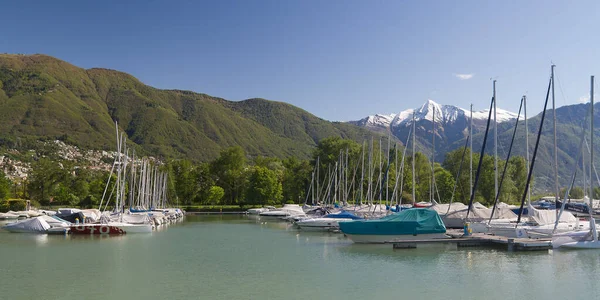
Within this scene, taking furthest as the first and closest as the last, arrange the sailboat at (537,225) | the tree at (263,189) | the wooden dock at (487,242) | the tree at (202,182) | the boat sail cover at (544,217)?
the tree at (202,182) < the tree at (263,189) < the boat sail cover at (544,217) < the sailboat at (537,225) < the wooden dock at (487,242)

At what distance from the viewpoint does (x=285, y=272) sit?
27938mm

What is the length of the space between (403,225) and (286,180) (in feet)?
262

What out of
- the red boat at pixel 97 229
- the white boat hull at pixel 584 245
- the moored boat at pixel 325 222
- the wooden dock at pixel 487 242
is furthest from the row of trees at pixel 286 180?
the white boat hull at pixel 584 245

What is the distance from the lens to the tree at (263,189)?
108812mm

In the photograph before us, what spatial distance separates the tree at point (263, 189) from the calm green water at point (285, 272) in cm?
A: 6571

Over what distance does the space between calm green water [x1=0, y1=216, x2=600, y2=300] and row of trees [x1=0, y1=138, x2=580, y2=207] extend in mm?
57095

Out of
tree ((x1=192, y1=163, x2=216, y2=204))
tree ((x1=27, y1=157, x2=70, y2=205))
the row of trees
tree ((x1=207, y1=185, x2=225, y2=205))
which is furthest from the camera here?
tree ((x1=192, y1=163, x2=216, y2=204))

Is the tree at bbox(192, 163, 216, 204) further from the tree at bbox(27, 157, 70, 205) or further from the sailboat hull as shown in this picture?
the sailboat hull

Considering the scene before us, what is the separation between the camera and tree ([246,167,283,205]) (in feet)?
357

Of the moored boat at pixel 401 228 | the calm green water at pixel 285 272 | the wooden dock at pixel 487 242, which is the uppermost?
the moored boat at pixel 401 228

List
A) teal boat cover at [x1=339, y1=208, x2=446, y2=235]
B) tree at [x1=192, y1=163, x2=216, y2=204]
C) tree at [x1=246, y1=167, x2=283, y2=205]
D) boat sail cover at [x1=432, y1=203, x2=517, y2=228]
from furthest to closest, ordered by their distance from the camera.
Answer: tree at [x1=192, y1=163, x2=216, y2=204] < tree at [x1=246, y1=167, x2=283, y2=205] < boat sail cover at [x1=432, y1=203, x2=517, y2=228] < teal boat cover at [x1=339, y1=208, x2=446, y2=235]

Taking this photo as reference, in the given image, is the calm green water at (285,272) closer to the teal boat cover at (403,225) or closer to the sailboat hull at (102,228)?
the teal boat cover at (403,225)

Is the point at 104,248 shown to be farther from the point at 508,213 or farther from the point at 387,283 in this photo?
the point at 508,213

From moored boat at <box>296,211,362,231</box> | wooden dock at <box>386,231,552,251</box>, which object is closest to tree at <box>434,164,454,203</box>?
moored boat at <box>296,211,362,231</box>
